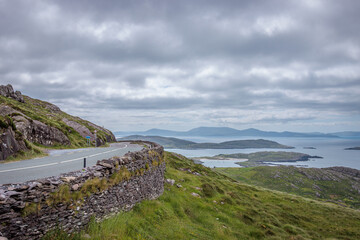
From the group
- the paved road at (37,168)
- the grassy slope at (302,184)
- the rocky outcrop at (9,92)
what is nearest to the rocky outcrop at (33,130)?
the paved road at (37,168)

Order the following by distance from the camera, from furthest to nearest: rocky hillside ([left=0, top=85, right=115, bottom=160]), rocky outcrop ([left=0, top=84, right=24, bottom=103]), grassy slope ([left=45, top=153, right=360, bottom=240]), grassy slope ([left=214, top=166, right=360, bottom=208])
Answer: grassy slope ([left=214, top=166, right=360, bottom=208]) → rocky outcrop ([left=0, top=84, right=24, bottom=103]) → rocky hillside ([left=0, top=85, right=115, bottom=160]) → grassy slope ([left=45, top=153, right=360, bottom=240])

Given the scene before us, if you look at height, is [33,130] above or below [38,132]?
above

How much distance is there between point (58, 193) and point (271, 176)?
20031 cm

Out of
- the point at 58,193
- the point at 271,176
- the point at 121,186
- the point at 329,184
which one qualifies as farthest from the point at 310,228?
the point at 329,184

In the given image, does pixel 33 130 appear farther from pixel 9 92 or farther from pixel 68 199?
pixel 9 92

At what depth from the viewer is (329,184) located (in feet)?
616

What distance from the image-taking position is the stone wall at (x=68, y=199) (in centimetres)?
722

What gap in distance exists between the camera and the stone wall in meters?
7.22

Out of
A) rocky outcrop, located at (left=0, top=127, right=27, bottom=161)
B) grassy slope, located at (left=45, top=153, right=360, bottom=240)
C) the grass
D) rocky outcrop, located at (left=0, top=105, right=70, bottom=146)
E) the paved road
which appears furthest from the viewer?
rocky outcrop, located at (left=0, top=105, right=70, bottom=146)

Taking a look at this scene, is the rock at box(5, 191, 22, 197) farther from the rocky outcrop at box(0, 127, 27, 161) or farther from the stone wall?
the rocky outcrop at box(0, 127, 27, 161)

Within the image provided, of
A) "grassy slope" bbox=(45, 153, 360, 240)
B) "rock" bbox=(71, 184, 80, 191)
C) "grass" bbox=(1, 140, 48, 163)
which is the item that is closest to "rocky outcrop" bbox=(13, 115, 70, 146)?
"grass" bbox=(1, 140, 48, 163)

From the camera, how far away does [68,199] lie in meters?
8.89

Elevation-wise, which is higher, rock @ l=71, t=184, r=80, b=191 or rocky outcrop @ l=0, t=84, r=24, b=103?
rocky outcrop @ l=0, t=84, r=24, b=103

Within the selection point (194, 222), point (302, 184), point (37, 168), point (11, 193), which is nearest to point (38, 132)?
point (37, 168)
